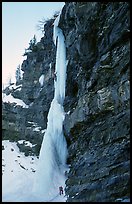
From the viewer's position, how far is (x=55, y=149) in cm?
1648

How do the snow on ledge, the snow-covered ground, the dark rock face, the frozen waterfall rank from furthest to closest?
the snow on ledge → the frozen waterfall → the snow-covered ground → the dark rock face

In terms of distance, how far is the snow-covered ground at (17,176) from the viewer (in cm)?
1317

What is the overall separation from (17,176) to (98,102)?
913 centimetres

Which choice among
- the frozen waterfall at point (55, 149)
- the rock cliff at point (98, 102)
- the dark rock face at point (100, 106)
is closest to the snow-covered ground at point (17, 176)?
the frozen waterfall at point (55, 149)

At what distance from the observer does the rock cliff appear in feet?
30.9

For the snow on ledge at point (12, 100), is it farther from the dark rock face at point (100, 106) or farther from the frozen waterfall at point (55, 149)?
the dark rock face at point (100, 106)

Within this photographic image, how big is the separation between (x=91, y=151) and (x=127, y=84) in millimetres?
3403

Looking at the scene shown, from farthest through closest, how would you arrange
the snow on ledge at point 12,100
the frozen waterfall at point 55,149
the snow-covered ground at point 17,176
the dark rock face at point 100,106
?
1. the snow on ledge at point 12,100
2. the frozen waterfall at point 55,149
3. the snow-covered ground at point 17,176
4. the dark rock face at point 100,106

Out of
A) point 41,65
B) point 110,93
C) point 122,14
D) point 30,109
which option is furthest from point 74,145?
point 41,65

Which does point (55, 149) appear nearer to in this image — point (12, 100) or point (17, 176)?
point (17, 176)

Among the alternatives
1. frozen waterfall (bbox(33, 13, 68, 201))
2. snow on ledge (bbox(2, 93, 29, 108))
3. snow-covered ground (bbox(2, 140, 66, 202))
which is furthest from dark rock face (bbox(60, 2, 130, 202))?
snow on ledge (bbox(2, 93, 29, 108))

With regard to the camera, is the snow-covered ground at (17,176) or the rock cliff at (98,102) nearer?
the rock cliff at (98,102)

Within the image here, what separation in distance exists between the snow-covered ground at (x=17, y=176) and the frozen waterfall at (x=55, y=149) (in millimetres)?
715

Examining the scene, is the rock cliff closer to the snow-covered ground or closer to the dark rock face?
the dark rock face
